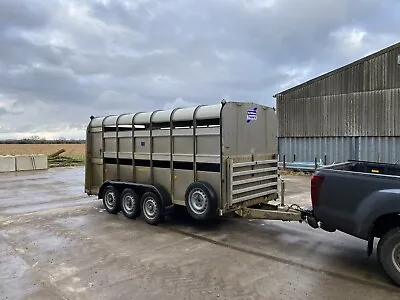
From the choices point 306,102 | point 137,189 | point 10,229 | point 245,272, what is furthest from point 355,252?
point 306,102

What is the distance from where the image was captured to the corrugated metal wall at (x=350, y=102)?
1642cm

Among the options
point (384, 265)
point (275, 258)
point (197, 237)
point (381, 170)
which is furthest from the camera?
point (197, 237)

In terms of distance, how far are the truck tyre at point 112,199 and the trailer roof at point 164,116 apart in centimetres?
172

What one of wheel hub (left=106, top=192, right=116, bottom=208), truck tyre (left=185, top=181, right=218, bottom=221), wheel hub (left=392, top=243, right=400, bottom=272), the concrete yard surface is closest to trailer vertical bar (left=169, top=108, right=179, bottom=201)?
truck tyre (left=185, top=181, right=218, bottom=221)

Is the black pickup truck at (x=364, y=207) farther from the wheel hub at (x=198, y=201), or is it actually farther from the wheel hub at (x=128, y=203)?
the wheel hub at (x=128, y=203)


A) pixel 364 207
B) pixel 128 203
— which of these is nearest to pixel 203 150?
pixel 128 203

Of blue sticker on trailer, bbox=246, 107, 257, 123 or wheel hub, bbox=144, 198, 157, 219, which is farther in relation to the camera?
wheel hub, bbox=144, 198, 157, 219

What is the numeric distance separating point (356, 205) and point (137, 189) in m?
5.12

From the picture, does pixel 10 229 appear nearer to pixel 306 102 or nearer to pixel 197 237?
pixel 197 237

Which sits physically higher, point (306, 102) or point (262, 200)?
point (306, 102)

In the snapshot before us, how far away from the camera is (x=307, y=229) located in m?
7.31

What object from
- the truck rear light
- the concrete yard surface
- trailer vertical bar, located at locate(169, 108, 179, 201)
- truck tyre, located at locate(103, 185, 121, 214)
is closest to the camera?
the concrete yard surface

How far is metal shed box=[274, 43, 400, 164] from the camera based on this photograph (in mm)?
16422

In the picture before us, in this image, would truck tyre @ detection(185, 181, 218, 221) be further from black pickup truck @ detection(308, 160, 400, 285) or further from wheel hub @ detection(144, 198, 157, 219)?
black pickup truck @ detection(308, 160, 400, 285)
